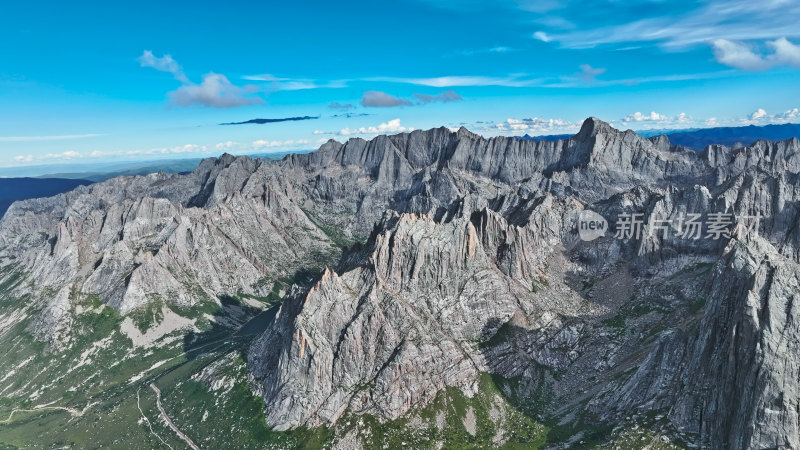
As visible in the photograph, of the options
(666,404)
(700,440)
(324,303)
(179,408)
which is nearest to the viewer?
(700,440)

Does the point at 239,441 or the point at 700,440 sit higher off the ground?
the point at 700,440

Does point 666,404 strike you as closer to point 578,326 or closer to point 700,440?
point 700,440

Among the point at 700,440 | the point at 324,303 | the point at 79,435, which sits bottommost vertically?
the point at 79,435

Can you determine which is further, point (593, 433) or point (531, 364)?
point (531, 364)

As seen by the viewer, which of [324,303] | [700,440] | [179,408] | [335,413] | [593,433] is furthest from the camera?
[179,408]

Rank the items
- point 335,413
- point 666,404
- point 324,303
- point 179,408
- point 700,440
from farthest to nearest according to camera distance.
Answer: point 179,408 → point 324,303 → point 335,413 → point 666,404 → point 700,440

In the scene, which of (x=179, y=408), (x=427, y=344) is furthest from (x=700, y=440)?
(x=179, y=408)

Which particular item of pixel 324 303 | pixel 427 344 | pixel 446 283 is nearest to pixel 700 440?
pixel 427 344

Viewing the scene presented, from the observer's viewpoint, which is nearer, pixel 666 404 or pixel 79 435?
pixel 666 404

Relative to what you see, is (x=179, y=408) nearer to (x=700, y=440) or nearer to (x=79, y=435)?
(x=79, y=435)
